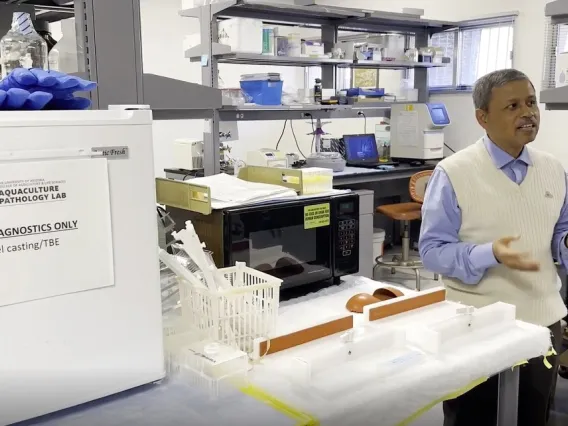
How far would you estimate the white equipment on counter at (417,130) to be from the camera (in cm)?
487

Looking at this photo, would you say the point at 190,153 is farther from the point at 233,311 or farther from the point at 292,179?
the point at 233,311

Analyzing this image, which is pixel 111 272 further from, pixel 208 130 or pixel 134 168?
pixel 208 130

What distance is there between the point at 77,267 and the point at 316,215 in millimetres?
910

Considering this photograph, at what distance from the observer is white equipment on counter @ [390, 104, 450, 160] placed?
16.0ft

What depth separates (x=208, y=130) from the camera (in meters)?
4.05

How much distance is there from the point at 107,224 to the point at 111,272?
88mm

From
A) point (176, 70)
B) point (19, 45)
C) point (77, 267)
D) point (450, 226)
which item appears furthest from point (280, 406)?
point (176, 70)

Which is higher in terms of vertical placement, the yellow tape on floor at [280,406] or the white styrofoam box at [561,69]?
the white styrofoam box at [561,69]

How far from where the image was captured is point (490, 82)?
1.81 m

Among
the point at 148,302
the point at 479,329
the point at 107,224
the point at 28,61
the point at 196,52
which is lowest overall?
the point at 479,329

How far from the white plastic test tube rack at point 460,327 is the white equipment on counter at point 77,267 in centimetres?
59

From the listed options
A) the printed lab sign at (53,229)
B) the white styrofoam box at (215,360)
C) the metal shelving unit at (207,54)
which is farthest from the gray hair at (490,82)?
the printed lab sign at (53,229)

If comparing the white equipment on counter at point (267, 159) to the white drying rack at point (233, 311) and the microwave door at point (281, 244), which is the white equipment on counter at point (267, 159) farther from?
the white drying rack at point (233, 311)

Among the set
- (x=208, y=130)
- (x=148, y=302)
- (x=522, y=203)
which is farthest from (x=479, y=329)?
(x=208, y=130)
